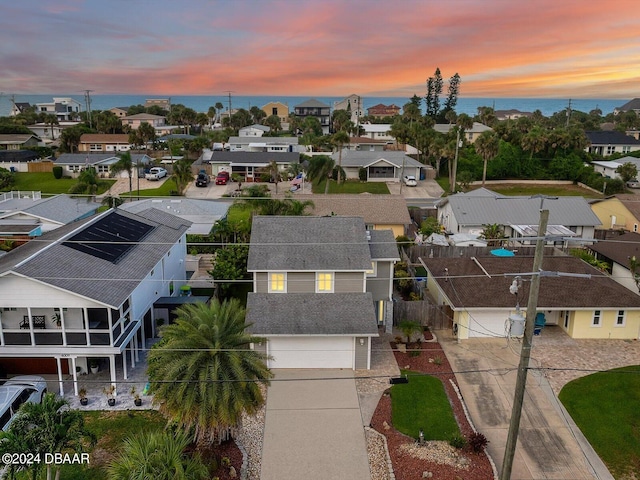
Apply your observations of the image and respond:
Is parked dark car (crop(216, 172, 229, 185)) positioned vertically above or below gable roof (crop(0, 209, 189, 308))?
below

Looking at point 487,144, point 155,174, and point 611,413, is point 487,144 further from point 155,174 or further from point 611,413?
point 611,413

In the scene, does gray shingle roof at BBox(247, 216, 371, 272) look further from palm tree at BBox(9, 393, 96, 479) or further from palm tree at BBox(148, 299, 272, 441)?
palm tree at BBox(9, 393, 96, 479)

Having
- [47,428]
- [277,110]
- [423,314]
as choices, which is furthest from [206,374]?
[277,110]

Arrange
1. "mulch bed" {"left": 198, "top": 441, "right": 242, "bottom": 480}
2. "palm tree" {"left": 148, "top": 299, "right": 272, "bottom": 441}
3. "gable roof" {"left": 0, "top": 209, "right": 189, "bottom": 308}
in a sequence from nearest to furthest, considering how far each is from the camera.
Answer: "palm tree" {"left": 148, "top": 299, "right": 272, "bottom": 441}
"mulch bed" {"left": 198, "top": 441, "right": 242, "bottom": 480}
"gable roof" {"left": 0, "top": 209, "right": 189, "bottom": 308}

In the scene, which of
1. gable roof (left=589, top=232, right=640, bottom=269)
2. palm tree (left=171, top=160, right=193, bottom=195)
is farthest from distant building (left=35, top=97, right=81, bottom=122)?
gable roof (left=589, top=232, right=640, bottom=269)

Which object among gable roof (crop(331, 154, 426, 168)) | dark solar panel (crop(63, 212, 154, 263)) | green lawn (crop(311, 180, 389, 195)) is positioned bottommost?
green lawn (crop(311, 180, 389, 195))

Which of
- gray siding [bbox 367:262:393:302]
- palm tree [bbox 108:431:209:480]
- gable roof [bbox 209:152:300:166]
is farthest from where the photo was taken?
gable roof [bbox 209:152:300:166]

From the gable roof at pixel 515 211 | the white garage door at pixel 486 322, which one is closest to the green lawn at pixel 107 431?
the white garage door at pixel 486 322

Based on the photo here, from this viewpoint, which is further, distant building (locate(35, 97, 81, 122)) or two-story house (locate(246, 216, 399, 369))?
distant building (locate(35, 97, 81, 122))
